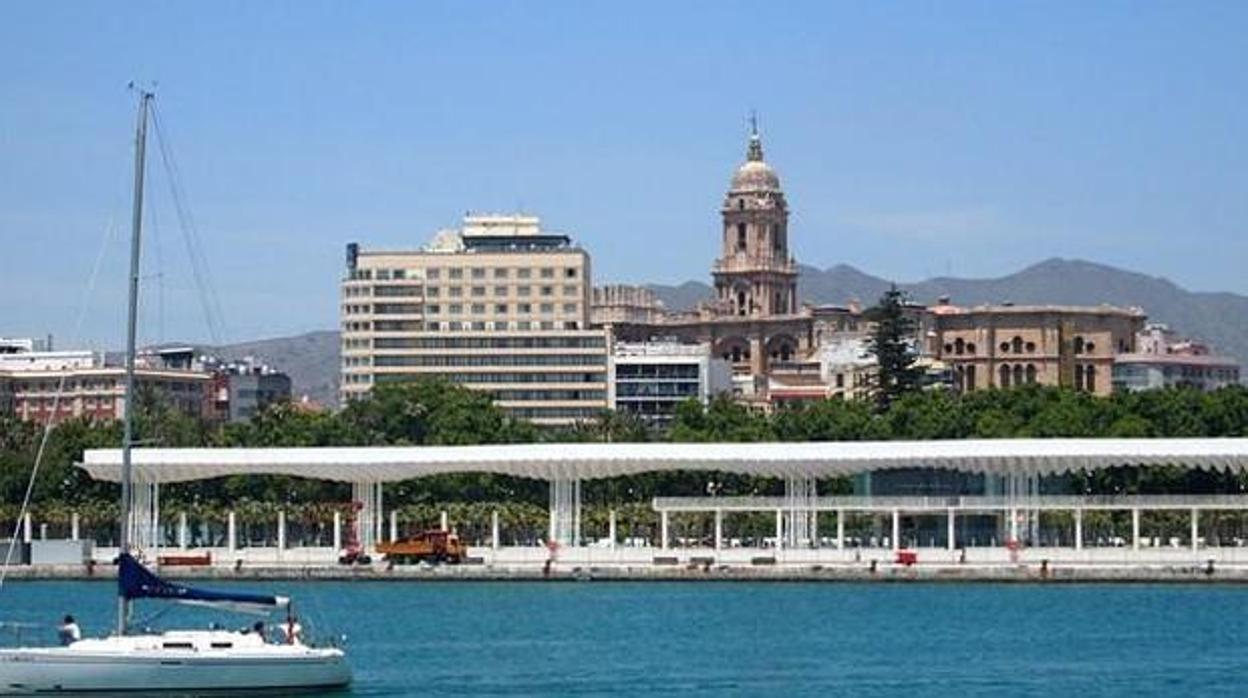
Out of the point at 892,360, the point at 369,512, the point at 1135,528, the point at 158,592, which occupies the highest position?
the point at 892,360

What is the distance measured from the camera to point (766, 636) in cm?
7962

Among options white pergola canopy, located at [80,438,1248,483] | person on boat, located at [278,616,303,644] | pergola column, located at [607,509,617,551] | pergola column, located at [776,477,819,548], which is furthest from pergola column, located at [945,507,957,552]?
person on boat, located at [278,616,303,644]

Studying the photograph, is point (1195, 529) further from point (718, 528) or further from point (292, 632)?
point (292, 632)

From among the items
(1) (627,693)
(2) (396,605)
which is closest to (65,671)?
(1) (627,693)

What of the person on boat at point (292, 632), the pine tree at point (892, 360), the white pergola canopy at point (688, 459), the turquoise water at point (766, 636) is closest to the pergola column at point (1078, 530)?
the white pergola canopy at point (688, 459)

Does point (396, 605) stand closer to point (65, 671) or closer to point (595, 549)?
point (595, 549)

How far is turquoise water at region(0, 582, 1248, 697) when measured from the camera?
67125 mm

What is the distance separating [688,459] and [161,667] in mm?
54448

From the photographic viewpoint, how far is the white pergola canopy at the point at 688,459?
11081 centimetres

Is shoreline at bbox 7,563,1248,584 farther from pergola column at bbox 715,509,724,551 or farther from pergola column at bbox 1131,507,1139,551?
pergola column at bbox 1131,507,1139,551

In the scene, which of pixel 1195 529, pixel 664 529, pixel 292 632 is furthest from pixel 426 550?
pixel 292 632

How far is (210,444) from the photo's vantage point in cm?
15512

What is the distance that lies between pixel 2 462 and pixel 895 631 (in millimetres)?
64899

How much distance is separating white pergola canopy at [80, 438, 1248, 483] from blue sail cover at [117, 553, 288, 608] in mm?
49595
